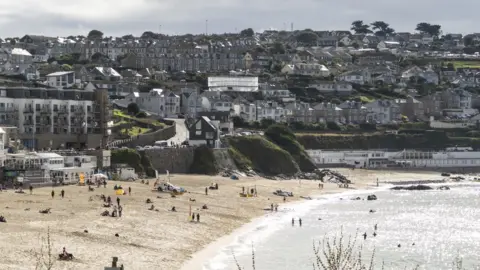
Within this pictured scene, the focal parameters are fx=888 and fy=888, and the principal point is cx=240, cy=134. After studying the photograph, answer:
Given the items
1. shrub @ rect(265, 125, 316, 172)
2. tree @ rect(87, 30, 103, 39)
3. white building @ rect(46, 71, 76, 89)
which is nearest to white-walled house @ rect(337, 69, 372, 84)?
white building @ rect(46, 71, 76, 89)

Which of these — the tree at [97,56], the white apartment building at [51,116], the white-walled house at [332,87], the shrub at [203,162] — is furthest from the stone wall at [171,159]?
the tree at [97,56]

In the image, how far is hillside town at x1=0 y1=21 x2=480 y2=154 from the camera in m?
72.2

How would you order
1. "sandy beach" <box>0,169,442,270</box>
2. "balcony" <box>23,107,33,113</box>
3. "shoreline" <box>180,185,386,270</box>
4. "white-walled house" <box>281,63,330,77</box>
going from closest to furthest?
1. "sandy beach" <box>0,169,442,270</box>
2. "shoreline" <box>180,185,386,270</box>
3. "balcony" <box>23,107,33,113</box>
4. "white-walled house" <box>281,63,330,77</box>

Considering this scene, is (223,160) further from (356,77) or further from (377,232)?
(356,77)

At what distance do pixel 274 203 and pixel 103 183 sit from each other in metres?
12.8

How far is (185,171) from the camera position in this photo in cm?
7212

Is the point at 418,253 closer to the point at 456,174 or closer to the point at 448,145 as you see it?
the point at 456,174

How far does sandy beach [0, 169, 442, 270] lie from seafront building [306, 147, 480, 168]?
37.8 m

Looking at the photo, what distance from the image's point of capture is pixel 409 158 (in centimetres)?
10438

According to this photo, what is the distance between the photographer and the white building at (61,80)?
103125mm

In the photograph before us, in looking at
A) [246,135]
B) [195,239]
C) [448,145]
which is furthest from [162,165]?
[448,145]

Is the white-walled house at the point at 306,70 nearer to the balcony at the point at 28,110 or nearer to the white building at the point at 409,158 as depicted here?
the white building at the point at 409,158

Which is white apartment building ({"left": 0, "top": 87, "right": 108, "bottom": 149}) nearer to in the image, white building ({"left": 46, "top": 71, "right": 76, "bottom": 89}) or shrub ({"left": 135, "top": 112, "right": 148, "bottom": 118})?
shrub ({"left": 135, "top": 112, "right": 148, "bottom": 118})

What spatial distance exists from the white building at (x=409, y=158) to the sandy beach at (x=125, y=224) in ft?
124
